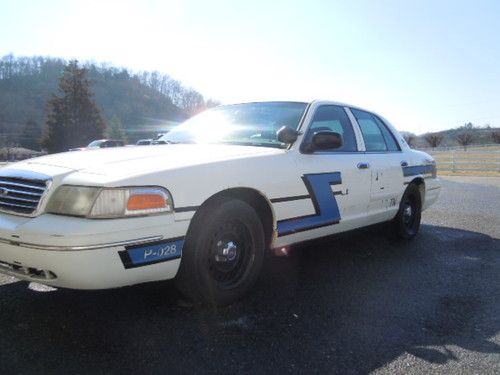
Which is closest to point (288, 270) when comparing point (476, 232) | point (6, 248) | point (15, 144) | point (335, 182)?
point (335, 182)

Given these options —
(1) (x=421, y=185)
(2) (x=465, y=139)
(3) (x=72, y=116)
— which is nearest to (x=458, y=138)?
(2) (x=465, y=139)

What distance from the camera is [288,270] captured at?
4262 mm

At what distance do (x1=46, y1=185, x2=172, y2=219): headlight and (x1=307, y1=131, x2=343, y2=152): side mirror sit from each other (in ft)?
5.36

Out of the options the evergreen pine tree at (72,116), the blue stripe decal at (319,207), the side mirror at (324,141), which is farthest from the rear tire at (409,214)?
the evergreen pine tree at (72,116)

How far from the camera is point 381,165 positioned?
4.86m

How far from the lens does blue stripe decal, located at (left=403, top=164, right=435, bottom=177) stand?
5415 millimetres

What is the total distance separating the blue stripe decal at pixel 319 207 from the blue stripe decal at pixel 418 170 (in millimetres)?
1641

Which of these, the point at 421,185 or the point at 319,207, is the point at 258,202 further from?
the point at 421,185

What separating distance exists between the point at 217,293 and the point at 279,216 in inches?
30.5

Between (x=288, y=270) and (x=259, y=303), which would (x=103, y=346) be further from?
(x=288, y=270)

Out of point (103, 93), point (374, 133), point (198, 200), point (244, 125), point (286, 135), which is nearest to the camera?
point (198, 200)

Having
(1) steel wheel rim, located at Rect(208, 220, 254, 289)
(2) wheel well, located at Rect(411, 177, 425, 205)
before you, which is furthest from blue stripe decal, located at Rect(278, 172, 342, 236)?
(2) wheel well, located at Rect(411, 177, 425, 205)

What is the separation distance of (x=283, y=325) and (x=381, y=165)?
2.51 m

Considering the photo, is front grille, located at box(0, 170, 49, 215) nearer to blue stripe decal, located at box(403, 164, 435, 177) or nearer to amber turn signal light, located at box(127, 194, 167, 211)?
amber turn signal light, located at box(127, 194, 167, 211)
